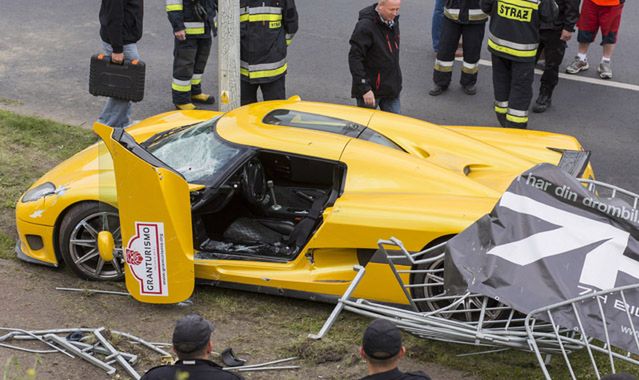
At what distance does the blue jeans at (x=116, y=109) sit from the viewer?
9.18m

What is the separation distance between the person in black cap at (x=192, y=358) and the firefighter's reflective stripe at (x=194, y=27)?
5939 millimetres

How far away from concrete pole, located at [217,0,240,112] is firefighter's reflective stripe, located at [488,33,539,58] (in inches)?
100

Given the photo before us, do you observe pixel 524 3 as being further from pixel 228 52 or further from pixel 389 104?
pixel 228 52

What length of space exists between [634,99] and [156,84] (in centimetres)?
A: 535

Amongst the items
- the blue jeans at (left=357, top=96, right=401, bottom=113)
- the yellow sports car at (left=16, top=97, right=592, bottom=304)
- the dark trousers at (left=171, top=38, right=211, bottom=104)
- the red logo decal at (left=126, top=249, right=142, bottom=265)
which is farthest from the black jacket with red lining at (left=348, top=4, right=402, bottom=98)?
the red logo decal at (left=126, top=249, right=142, bottom=265)

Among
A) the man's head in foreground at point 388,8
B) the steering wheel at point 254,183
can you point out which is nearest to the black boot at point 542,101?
the man's head in foreground at point 388,8

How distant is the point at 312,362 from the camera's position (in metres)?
5.72

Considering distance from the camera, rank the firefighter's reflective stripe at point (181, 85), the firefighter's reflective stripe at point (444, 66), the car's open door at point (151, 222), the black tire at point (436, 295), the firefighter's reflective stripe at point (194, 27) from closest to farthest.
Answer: the black tire at point (436, 295), the car's open door at point (151, 222), the firefighter's reflective stripe at point (194, 27), the firefighter's reflective stripe at point (181, 85), the firefighter's reflective stripe at point (444, 66)

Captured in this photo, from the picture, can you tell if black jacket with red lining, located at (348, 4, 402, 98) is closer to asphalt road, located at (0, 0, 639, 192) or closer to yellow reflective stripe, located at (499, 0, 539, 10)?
yellow reflective stripe, located at (499, 0, 539, 10)

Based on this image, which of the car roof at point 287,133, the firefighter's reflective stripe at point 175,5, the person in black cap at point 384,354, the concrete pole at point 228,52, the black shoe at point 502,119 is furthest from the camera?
the firefighter's reflective stripe at point 175,5

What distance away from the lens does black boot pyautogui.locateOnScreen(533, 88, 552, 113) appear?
33.1 ft

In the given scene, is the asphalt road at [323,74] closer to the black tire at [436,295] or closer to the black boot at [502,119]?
the black boot at [502,119]

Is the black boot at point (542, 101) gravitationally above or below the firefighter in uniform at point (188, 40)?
below

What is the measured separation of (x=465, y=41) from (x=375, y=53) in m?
2.01
